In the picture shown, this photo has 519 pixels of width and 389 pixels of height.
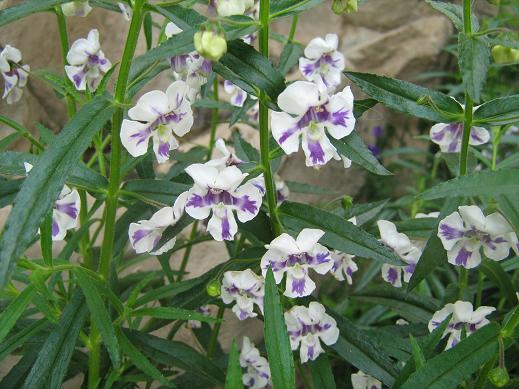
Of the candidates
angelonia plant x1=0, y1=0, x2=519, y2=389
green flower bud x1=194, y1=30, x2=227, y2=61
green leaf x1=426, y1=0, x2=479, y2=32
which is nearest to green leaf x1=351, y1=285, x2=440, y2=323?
angelonia plant x1=0, y1=0, x2=519, y2=389

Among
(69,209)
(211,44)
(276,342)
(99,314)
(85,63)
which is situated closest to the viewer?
(211,44)

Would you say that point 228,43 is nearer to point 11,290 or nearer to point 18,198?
point 18,198

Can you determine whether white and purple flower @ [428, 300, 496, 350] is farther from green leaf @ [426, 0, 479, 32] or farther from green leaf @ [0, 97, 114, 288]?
green leaf @ [0, 97, 114, 288]

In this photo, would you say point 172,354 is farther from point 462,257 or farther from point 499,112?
point 499,112

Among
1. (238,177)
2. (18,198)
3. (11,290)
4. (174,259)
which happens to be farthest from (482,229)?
(174,259)

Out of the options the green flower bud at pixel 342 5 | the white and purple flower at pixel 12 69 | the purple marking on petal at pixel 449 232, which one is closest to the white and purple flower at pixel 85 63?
the white and purple flower at pixel 12 69

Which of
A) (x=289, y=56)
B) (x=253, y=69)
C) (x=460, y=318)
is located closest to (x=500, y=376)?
(x=460, y=318)
